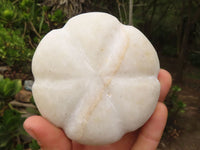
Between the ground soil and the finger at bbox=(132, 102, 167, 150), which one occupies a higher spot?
the finger at bbox=(132, 102, 167, 150)

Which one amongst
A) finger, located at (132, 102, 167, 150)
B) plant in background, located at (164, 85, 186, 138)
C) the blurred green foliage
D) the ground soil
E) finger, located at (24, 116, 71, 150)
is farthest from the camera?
plant in background, located at (164, 85, 186, 138)

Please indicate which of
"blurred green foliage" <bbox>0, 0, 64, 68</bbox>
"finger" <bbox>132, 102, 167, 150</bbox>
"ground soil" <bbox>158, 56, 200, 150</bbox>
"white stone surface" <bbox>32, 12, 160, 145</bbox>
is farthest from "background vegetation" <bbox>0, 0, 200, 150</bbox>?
"finger" <bbox>132, 102, 167, 150</bbox>

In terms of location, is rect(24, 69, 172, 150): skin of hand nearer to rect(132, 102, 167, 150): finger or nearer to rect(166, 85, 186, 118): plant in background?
rect(132, 102, 167, 150): finger

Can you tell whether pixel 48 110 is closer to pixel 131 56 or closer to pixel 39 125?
pixel 39 125

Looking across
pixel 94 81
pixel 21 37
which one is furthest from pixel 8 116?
pixel 21 37

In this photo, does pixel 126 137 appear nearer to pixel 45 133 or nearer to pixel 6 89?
pixel 45 133

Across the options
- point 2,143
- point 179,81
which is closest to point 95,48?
point 2,143

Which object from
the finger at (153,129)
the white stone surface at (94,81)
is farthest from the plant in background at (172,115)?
the white stone surface at (94,81)
